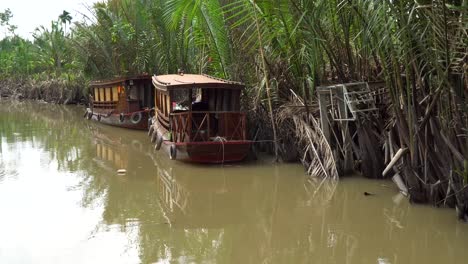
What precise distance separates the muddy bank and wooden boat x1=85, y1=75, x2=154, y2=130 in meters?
10.8

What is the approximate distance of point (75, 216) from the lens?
6469 millimetres

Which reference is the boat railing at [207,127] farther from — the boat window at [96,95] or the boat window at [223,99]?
the boat window at [96,95]

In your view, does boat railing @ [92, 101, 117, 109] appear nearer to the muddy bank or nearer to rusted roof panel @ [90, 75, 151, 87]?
rusted roof panel @ [90, 75, 151, 87]

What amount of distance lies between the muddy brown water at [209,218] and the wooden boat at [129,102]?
587 cm

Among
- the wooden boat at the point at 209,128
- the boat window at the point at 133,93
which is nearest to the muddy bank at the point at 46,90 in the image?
the boat window at the point at 133,93

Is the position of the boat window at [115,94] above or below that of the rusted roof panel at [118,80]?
below

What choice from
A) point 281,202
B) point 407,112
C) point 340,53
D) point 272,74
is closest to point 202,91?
point 272,74

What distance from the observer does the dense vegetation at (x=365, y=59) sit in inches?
207

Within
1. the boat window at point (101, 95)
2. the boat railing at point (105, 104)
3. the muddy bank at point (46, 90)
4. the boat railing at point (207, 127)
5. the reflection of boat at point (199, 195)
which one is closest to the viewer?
the reflection of boat at point (199, 195)

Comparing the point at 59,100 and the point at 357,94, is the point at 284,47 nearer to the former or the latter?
the point at 357,94

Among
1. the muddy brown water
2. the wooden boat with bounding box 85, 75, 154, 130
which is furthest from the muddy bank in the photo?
the muddy brown water

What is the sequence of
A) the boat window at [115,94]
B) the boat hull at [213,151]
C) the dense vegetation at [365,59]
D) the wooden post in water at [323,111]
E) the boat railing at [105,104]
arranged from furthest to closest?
the boat railing at [105,104] → the boat window at [115,94] → the boat hull at [213,151] → the wooden post in water at [323,111] → the dense vegetation at [365,59]

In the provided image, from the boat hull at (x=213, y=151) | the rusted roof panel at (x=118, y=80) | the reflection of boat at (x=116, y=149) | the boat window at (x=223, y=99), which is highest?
the rusted roof panel at (x=118, y=80)

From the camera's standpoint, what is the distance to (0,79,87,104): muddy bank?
3181cm
